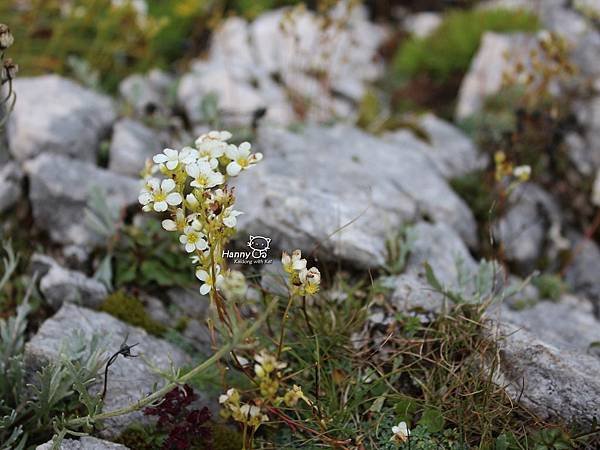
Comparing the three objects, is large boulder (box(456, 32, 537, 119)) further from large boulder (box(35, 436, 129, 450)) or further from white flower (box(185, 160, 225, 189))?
large boulder (box(35, 436, 129, 450))

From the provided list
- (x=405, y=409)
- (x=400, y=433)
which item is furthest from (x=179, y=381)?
(x=405, y=409)

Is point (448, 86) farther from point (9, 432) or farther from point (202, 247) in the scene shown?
point (9, 432)

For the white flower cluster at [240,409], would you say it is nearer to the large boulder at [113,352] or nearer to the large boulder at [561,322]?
the large boulder at [113,352]

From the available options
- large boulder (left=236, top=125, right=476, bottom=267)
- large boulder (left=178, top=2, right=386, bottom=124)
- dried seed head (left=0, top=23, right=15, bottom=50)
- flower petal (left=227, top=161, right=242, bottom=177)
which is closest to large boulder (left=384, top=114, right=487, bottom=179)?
large boulder (left=236, top=125, right=476, bottom=267)

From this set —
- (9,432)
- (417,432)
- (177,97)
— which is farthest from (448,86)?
(9,432)

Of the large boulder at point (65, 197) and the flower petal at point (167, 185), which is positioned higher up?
the flower petal at point (167, 185)

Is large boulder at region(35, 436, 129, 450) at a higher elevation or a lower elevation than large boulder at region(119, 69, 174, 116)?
lower

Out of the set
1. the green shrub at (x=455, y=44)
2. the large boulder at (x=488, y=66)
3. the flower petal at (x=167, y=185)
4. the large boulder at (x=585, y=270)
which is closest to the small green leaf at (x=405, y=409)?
the flower petal at (x=167, y=185)
